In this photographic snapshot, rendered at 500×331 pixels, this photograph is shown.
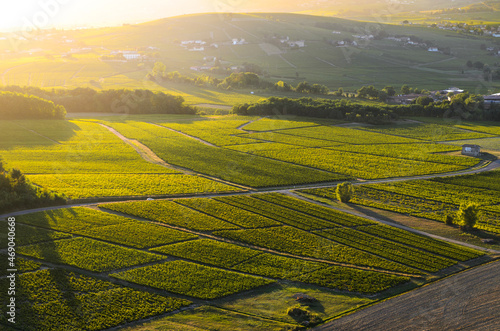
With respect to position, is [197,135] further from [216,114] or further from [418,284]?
[418,284]

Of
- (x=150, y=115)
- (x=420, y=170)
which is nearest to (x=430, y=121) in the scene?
(x=420, y=170)

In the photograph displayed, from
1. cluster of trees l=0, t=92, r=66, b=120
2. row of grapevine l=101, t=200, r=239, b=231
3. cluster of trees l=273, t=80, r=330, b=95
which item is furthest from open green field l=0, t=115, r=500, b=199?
cluster of trees l=273, t=80, r=330, b=95

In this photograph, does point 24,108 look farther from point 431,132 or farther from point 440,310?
point 440,310

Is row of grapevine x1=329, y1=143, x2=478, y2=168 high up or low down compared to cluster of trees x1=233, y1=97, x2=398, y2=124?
down

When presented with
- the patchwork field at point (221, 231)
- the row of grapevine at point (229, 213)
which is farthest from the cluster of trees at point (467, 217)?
the row of grapevine at point (229, 213)

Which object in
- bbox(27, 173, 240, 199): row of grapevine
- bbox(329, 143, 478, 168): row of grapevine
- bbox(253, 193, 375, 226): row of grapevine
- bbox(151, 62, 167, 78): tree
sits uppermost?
bbox(151, 62, 167, 78): tree

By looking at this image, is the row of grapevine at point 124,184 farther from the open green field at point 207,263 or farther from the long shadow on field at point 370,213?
the long shadow on field at point 370,213

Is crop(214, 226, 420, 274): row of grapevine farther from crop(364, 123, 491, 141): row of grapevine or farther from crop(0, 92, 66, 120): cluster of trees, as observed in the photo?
crop(0, 92, 66, 120): cluster of trees
